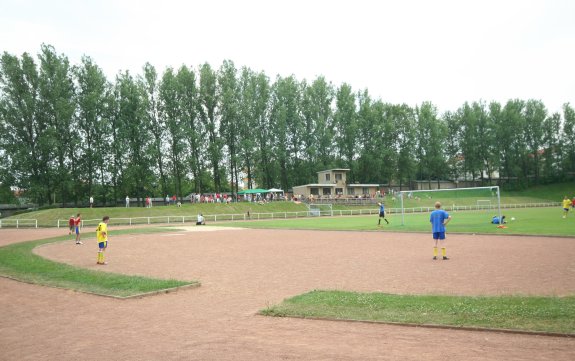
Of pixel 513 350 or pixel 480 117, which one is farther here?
pixel 480 117

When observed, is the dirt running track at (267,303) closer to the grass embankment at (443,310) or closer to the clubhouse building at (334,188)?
the grass embankment at (443,310)

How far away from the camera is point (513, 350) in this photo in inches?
232

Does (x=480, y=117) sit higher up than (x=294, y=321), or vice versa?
(x=480, y=117)

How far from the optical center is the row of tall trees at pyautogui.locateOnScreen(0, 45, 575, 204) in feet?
186

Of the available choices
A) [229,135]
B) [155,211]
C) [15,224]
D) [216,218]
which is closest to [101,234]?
[15,224]

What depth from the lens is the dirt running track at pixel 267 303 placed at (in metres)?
6.19

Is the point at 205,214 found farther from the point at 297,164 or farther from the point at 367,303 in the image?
the point at 367,303

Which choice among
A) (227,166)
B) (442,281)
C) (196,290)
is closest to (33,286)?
(196,290)

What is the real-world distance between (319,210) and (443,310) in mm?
53656

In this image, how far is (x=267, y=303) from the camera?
30.3 feet

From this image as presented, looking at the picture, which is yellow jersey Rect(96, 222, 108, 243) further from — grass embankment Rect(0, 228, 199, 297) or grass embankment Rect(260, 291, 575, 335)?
grass embankment Rect(260, 291, 575, 335)

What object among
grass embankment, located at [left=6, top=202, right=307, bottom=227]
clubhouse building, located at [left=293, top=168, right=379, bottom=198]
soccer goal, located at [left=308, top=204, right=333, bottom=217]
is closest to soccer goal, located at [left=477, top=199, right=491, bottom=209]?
clubhouse building, located at [left=293, top=168, right=379, bottom=198]

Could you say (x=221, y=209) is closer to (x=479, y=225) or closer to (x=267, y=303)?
(x=479, y=225)

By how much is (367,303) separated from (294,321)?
5.75 ft
